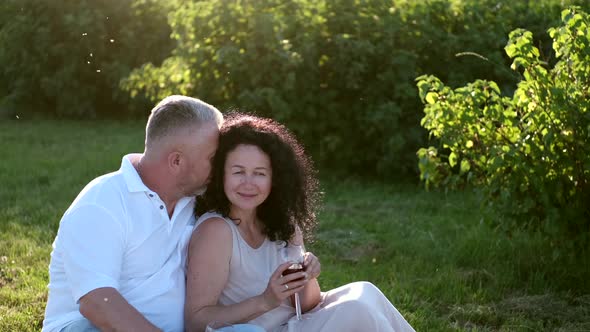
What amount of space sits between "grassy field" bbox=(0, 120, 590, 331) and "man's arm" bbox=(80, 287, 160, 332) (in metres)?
1.70

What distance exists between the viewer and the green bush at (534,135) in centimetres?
495

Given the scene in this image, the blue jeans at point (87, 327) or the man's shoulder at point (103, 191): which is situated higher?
the man's shoulder at point (103, 191)

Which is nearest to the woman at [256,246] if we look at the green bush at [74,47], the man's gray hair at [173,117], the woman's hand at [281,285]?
the woman's hand at [281,285]

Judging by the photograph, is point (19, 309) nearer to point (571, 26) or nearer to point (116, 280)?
point (116, 280)

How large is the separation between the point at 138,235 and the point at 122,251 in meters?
0.09

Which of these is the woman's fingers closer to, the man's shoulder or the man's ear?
the man's ear

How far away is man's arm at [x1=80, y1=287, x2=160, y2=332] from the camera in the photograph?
3.04 metres

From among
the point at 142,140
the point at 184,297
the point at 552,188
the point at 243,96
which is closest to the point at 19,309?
the point at 184,297

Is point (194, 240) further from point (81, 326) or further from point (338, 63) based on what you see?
point (338, 63)

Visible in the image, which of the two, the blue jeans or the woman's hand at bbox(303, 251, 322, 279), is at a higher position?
the woman's hand at bbox(303, 251, 322, 279)

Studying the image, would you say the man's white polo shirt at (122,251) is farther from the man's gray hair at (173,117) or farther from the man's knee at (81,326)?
the man's gray hair at (173,117)

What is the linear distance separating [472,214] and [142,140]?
474 centimetres

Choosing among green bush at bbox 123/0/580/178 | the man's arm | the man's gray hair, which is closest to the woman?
the man's gray hair

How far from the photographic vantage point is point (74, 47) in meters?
12.3
